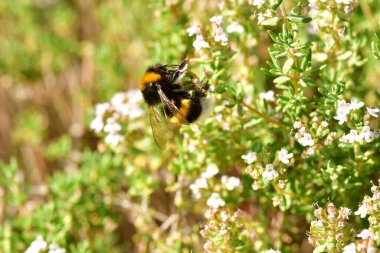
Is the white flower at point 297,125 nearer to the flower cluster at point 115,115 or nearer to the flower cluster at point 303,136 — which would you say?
the flower cluster at point 303,136

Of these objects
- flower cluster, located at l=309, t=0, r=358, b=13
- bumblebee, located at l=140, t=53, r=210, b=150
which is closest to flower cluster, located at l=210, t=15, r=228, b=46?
bumblebee, located at l=140, t=53, r=210, b=150

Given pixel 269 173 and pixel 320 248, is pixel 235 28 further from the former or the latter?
pixel 320 248

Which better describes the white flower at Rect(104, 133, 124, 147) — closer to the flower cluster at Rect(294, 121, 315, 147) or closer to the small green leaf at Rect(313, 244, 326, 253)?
the flower cluster at Rect(294, 121, 315, 147)

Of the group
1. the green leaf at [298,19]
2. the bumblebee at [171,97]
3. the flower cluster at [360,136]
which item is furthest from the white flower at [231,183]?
the green leaf at [298,19]

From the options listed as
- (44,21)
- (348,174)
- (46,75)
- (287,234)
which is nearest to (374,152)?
(348,174)

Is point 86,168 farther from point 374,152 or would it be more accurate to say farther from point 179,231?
point 374,152
